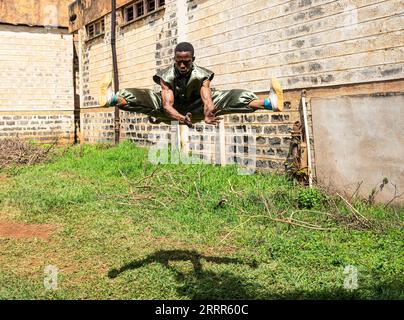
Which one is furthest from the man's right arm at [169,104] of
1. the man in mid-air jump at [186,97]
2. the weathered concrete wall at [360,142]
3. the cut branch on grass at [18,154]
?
the cut branch on grass at [18,154]

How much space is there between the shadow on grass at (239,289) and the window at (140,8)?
10.9 metres

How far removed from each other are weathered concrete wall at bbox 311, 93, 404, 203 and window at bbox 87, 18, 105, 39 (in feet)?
40.0

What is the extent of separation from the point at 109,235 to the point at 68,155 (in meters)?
9.89

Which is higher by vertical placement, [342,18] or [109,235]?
[342,18]

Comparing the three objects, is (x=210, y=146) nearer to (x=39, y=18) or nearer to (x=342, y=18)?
(x=342, y=18)

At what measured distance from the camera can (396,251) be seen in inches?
231

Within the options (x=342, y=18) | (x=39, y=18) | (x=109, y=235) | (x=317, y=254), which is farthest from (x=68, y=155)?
(x=317, y=254)

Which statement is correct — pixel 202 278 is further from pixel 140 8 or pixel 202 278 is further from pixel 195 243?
pixel 140 8

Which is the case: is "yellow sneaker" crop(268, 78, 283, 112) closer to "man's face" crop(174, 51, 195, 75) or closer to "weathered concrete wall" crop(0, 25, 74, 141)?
"man's face" crop(174, 51, 195, 75)

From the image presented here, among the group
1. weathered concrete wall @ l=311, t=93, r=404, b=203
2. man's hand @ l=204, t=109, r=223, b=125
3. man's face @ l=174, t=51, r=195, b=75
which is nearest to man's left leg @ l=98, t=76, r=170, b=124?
man's face @ l=174, t=51, r=195, b=75

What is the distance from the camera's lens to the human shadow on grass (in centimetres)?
492

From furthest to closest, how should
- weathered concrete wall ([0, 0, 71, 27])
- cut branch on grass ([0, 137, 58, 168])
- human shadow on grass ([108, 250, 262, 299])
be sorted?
weathered concrete wall ([0, 0, 71, 27]), cut branch on grass ([0, 137, 58, 168]), human shadow on grass ([108, 250, 262, 299])
